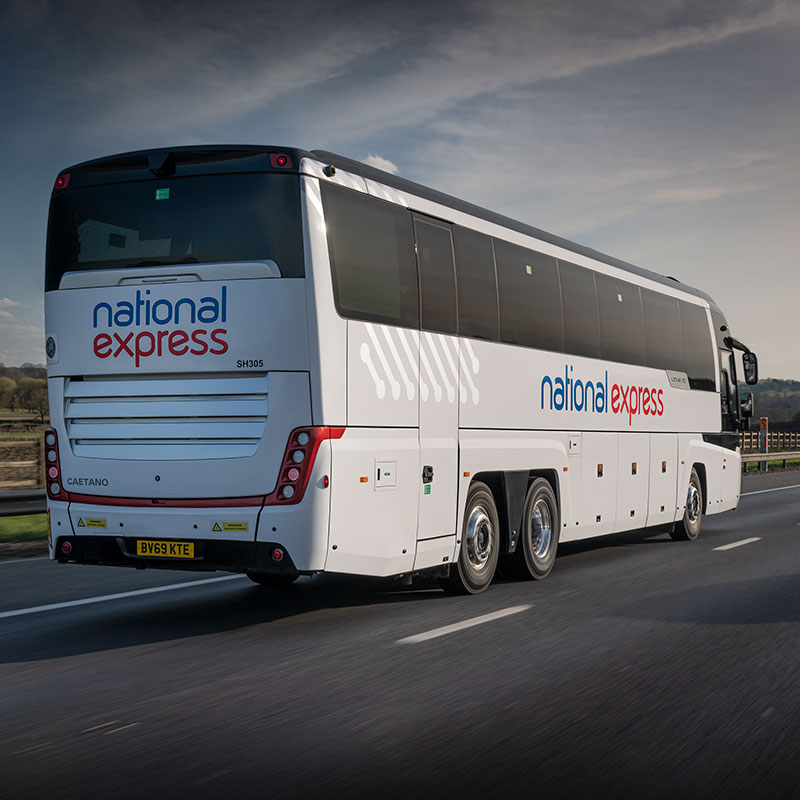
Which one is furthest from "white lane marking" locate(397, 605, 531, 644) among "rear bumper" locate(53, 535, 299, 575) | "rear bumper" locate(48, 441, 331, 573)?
"rear bumper" locate(53, 535, 299, 575)

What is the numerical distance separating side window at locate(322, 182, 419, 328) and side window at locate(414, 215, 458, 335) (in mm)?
137

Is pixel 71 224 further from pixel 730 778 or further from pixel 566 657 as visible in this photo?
pixel 730 778

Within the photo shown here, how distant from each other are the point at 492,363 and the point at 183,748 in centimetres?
595

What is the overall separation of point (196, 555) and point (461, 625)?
2118 millimetres

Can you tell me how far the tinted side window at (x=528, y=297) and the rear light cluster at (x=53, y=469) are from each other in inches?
171

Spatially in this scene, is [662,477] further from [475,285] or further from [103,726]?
[103,726]

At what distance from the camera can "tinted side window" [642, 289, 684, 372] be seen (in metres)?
14.4

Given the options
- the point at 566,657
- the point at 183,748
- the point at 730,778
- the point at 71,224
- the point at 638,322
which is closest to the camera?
the point at 730,778

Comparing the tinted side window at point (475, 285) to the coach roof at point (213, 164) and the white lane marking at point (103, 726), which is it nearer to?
the coach roof at point (213, 164)

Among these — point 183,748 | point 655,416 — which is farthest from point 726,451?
point 183,748

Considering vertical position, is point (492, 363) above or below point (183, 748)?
above

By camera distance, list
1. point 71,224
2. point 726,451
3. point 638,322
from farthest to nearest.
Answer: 1. point 726,451
2. point 638,322
3. point 71,224

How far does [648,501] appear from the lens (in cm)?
1412

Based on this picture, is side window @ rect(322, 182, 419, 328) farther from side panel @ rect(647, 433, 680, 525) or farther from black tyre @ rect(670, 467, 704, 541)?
black tyre @ rect(670, 467, 704, 541)
